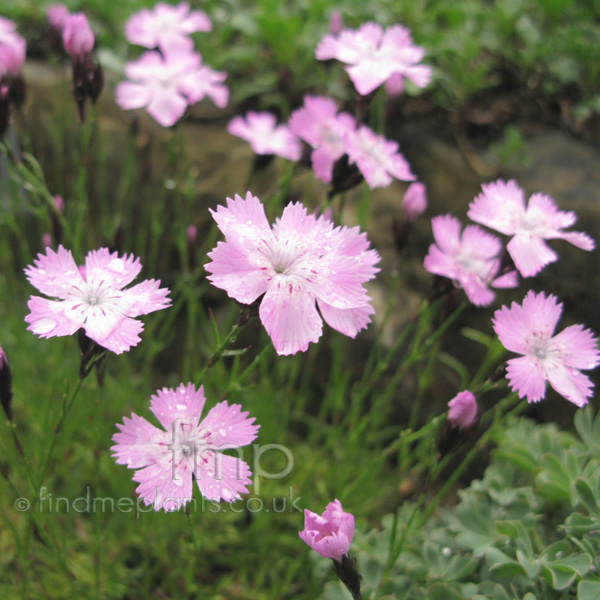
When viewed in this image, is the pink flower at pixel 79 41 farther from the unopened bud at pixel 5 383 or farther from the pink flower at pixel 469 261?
the pink flower at pixel 469 261

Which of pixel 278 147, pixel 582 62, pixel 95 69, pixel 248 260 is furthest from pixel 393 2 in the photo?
pixel 248 260

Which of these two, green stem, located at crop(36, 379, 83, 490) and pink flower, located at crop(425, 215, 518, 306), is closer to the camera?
green stem, located at crop(36, 379, 83, 490)

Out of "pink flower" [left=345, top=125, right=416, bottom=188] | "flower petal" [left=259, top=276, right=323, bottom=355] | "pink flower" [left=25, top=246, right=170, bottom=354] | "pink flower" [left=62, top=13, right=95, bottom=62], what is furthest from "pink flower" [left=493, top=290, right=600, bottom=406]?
"pink flower" [left=62, top=13, right=95, bottom=62]

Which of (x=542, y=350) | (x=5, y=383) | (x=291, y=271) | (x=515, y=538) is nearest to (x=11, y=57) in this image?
(x=5, y=383)

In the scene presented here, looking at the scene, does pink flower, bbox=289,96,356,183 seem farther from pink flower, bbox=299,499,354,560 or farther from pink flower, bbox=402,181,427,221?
pink flower, bbox=299,499,354,560

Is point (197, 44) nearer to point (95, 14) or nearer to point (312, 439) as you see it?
point (95, 14)
